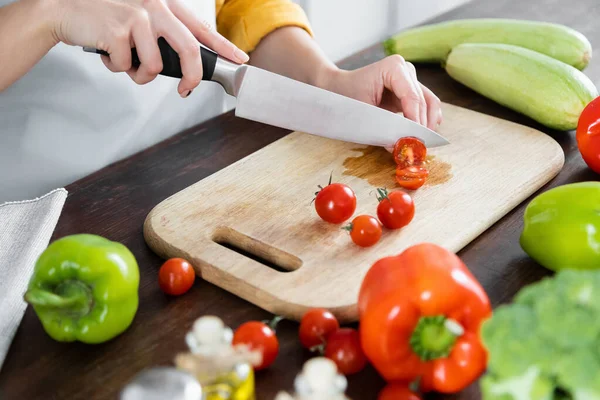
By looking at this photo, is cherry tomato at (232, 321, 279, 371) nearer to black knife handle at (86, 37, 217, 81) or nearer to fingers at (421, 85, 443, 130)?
black knife handle at (86, 37, 217, 81)

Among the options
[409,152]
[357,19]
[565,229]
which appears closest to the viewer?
[565,229]

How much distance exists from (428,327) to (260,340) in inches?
8.3

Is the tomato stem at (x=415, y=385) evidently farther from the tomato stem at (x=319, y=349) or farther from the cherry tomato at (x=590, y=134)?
the cherry tomato at (x=590, y=134)

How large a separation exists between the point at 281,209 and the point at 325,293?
264 mm

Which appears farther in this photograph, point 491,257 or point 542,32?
point 542,32

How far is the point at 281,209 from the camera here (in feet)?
4.14

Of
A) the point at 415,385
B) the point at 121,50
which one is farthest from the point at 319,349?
the point at 121,50

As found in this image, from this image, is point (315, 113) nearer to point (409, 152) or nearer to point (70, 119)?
point (409, 152)

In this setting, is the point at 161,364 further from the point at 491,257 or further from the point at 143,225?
the point at 491,257

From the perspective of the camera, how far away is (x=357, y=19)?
2574 mm

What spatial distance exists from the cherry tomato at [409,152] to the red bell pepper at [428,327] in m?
0.54

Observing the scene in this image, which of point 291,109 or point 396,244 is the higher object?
point 291,109

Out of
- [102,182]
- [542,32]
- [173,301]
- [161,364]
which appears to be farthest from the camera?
[542,32]

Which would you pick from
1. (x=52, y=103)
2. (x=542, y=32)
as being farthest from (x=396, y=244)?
(x=542, y=32)
